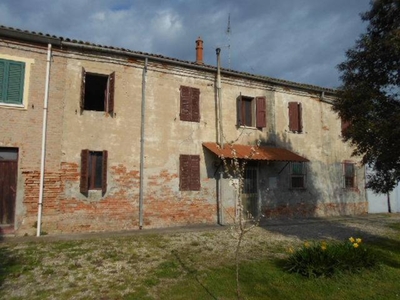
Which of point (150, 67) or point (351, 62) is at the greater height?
point (150, 67)

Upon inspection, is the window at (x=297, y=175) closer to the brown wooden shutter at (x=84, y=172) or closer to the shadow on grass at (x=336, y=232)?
the shadow on grass at (x=336, y=232)

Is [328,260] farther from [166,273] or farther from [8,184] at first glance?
[8,184]

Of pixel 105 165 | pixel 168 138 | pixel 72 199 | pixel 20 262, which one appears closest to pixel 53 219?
pixel 72 199

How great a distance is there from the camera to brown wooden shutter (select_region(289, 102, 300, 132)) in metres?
15.5

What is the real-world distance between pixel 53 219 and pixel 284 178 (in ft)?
31.5

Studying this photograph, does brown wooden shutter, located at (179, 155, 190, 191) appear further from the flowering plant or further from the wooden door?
the flowering plant

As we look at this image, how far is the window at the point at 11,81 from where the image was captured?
10109mm

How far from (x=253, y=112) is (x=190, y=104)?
3114 millimetres

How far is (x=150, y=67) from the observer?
12547mm

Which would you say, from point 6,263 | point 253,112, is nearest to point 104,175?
point 6,263

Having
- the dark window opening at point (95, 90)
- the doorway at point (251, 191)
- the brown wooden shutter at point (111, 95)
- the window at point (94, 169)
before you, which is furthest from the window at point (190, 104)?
the window at point (94, 169)

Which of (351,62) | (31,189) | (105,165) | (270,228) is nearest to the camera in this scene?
(351,62)

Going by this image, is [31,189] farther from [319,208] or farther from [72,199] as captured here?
[319,208]

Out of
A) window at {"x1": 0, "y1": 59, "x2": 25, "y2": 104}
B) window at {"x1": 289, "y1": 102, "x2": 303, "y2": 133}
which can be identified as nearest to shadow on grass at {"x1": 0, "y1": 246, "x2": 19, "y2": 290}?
window at {"x1": 0, "y1": 59, "x2": 25, "y2": 104}
